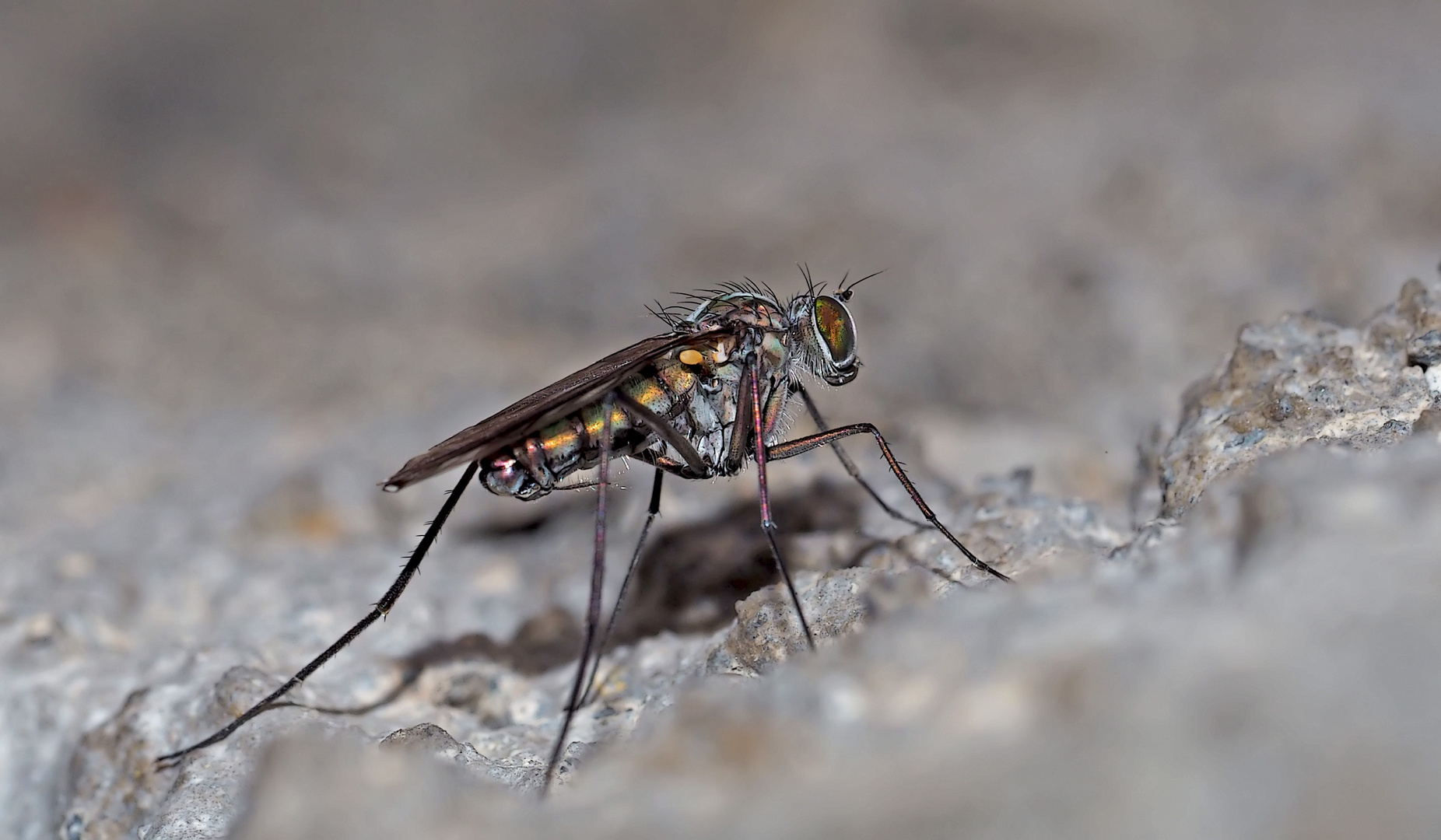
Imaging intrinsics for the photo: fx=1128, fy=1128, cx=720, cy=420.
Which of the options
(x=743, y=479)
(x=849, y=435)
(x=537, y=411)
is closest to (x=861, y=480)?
(x=849, y=435)

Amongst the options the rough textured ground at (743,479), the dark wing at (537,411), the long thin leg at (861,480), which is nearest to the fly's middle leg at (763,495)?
the rough textured ground at (743,479)

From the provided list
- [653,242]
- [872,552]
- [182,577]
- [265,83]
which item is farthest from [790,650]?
[265,83]

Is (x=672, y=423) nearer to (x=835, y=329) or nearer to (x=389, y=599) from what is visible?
(x=835, y=329)

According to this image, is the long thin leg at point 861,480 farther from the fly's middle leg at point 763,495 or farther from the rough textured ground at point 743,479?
the fly's middle leg at point 763,495

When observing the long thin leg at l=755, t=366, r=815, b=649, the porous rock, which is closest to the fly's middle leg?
the long thin leg at l=755, t=366, r=815, b=649

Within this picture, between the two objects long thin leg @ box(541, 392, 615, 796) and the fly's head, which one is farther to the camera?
the fly's head

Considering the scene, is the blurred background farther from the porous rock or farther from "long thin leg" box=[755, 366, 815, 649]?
"long thin leg" box=[755, 366, 815, 649]

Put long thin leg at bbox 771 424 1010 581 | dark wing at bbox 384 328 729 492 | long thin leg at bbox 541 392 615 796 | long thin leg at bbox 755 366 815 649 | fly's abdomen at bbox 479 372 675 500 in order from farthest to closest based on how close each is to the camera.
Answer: fly's abdomen at bbox 479 372 675 500 < long thin leg at bbox 771 424 1010 581 < dark wing at bbox 384 328 729 492 < long thin leg at bbox 755 366 815 649 < long thin leg at bbox 541 392 615 796
